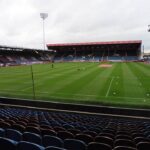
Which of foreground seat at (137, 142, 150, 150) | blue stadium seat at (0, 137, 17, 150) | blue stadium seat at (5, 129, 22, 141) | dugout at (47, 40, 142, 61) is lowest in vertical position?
foreground seat at (137, 142, 150, 150)

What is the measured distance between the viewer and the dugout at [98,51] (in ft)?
330

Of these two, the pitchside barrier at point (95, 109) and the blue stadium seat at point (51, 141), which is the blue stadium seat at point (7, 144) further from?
the pitchside barrier at point (95, 109)

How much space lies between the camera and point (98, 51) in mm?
110875

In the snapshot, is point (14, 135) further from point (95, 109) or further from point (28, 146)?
point (95, 109)

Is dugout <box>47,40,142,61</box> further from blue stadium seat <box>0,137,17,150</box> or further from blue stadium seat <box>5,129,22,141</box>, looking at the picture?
blue stadium seat <box>0,137,17,150</box>

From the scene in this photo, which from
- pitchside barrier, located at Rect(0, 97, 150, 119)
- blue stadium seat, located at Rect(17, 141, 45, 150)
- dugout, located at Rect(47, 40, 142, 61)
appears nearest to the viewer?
blue stadium seat, located at Rect(17, 141, 45, 150)

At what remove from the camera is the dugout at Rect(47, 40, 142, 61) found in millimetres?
→ 100500

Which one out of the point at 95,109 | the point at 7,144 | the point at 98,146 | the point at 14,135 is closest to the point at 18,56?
the point at 95,109

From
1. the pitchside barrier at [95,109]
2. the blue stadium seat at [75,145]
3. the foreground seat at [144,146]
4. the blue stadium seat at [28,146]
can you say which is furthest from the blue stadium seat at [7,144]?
the pitchside barrier at [95,109]

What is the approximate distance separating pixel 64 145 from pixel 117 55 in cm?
10365

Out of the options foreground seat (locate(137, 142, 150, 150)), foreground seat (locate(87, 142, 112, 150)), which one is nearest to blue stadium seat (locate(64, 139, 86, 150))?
foreground seat (locate(87, 142, 112, 150))

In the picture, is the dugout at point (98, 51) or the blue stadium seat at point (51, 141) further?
the dugout at point (98, 51)

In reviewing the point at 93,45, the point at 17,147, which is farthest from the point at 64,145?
the point at 93,45

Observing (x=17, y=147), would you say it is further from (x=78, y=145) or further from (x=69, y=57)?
(x=69, y=57)
